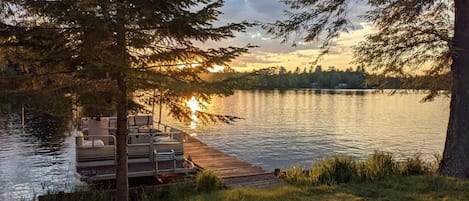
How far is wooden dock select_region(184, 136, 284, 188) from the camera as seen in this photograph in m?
9.55

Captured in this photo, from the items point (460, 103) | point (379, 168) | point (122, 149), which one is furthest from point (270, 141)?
point (122, 149)

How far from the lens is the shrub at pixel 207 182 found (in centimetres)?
885

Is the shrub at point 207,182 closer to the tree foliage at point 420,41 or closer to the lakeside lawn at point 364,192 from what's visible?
the lakeside lawn at point 364,192

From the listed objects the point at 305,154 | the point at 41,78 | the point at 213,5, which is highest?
the point at 213,5

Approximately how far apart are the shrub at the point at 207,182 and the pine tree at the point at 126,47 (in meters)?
2.71

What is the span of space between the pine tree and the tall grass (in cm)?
329

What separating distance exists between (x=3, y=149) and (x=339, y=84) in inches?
3549

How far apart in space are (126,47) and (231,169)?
613cm

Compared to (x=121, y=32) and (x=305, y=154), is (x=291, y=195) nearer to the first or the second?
(x=121, y=32)

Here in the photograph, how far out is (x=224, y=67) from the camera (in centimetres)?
644

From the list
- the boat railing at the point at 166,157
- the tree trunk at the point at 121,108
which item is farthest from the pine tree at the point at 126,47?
the boat railing at the point at 166,157

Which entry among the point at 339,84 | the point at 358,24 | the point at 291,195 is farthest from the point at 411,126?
the point at 339,84

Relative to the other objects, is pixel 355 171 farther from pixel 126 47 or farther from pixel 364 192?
pixel 126 47

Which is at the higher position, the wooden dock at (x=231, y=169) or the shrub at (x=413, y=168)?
the shrub at (x=413, y=168)
